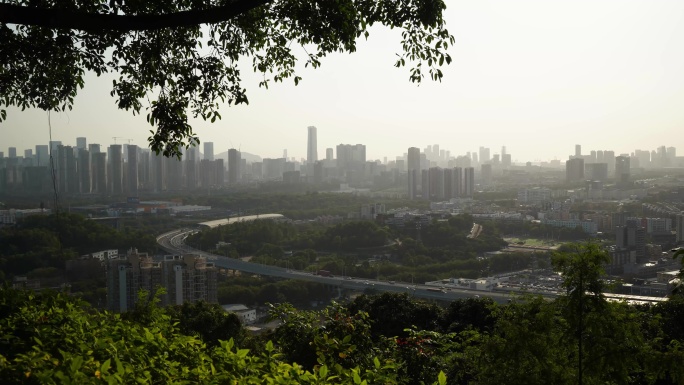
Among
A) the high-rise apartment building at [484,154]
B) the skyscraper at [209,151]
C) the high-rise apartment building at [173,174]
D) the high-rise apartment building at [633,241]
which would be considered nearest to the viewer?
the high-rise apartment building at [633,241]

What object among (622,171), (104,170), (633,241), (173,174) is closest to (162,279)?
(633,241)

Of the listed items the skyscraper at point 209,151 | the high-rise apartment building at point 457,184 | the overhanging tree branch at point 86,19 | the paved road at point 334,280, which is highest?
the skyscraper at point 209,151

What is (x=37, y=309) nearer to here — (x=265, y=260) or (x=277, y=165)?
(x=265, y=260)

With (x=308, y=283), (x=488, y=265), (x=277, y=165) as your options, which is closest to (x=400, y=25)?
(x=308, y=283)

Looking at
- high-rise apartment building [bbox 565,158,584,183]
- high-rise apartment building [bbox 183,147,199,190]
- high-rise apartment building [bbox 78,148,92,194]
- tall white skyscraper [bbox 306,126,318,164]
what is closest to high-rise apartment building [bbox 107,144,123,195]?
high-rise apartment building [bbox 78,148,92,194]

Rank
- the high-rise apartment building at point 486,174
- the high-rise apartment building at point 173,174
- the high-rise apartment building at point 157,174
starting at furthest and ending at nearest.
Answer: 1. the high-rise apartment building at point 486,174
2. the high-rise apartment building at point 173,174
3. the high-rise apartment building at point 157,174

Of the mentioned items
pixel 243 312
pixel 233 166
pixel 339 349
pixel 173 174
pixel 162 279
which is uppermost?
pixel 233 166

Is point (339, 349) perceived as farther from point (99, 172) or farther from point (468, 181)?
point (468, 181)

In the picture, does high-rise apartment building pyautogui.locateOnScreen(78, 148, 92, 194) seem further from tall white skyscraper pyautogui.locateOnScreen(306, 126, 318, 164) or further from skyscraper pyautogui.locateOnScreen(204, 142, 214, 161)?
tall white skyscraper pyautogui.locateOnScreen(306, 126, 318, 164)

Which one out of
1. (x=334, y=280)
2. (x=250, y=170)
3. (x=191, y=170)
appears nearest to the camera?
(x=334, y=280)

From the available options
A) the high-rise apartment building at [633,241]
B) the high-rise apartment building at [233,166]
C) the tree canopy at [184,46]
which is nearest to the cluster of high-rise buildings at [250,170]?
the high-rise apartment building at [233,166]

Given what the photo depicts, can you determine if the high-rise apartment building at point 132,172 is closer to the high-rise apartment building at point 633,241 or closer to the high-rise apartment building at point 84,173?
the high-rise apartment building at point 84,173
